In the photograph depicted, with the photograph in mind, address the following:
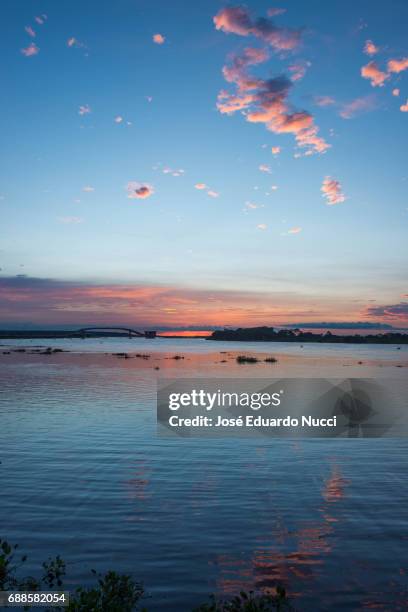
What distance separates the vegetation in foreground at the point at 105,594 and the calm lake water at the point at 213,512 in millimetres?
353

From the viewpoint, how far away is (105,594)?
9.55 m

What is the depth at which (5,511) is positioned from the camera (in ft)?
50.4

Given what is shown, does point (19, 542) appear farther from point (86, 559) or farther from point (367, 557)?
point (367, 557)

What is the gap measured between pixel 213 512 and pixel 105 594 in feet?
21.3

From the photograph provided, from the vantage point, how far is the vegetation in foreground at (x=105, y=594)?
335 inches

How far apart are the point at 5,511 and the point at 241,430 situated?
17737 millimetres

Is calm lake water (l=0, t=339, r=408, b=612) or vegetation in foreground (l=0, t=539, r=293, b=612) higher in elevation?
vegetation in foreground (l=0, t=539, r=293, b=612)

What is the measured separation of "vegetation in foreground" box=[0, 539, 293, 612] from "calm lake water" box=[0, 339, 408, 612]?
0.35 m

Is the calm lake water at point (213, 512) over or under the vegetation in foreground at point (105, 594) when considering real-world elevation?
under

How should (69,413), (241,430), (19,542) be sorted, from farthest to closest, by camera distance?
(69,413) → (241,430) → (19,542)

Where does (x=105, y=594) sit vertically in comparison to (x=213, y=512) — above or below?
above

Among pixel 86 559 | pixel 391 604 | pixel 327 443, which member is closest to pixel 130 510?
pixel 86 559

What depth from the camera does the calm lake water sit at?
11.3m

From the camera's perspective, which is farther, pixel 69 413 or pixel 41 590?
pixel 69 413
